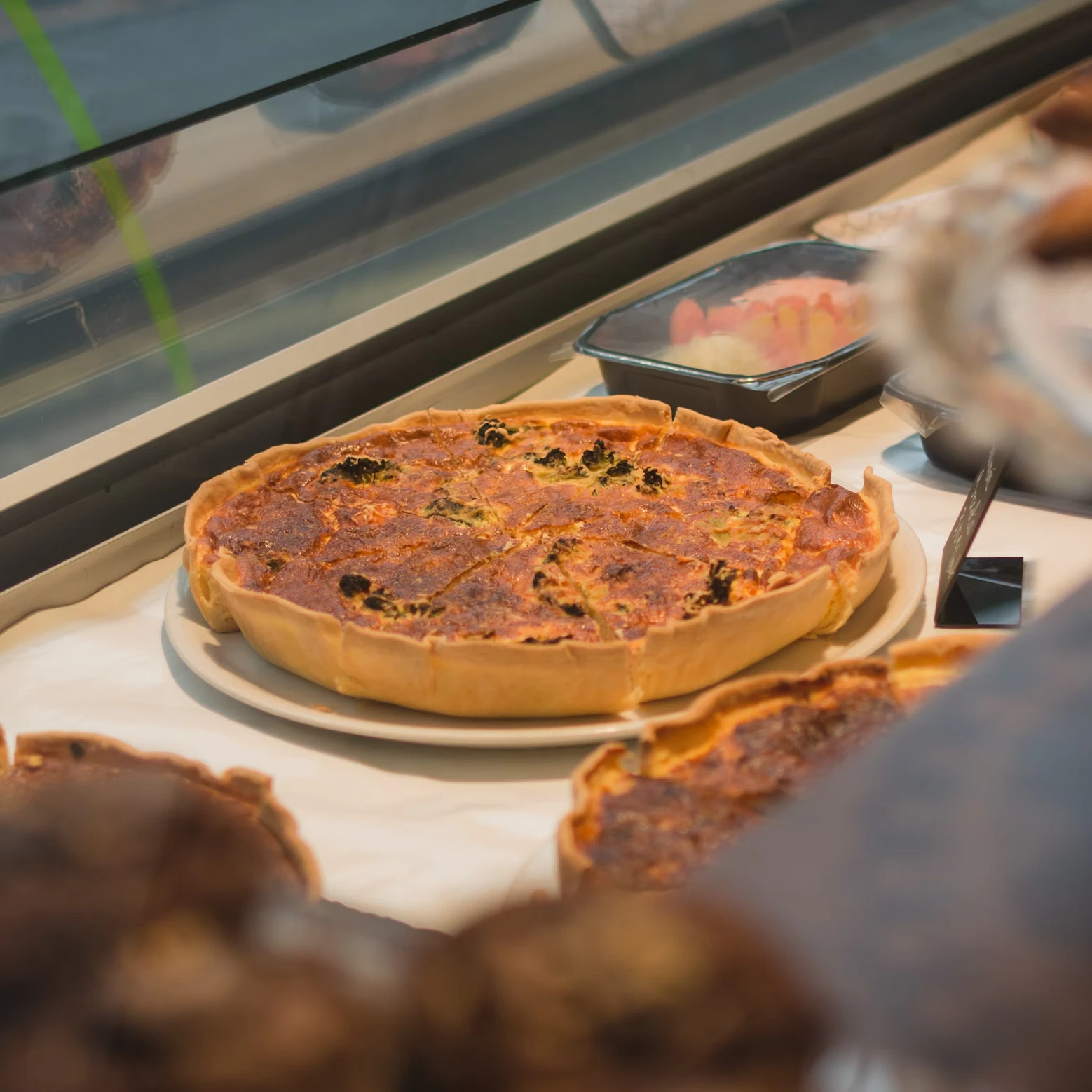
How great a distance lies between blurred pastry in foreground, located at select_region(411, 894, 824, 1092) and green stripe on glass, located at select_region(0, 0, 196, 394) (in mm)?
1631

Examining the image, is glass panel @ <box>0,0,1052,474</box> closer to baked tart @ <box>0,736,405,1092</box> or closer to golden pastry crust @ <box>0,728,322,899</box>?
golden pastry crust @ <box>0,728,322,899</box>

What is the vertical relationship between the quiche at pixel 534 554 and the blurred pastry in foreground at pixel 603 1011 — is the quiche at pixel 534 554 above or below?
below

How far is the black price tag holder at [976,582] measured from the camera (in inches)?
65.0

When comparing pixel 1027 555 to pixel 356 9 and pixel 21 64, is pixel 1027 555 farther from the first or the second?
pixel 21 64

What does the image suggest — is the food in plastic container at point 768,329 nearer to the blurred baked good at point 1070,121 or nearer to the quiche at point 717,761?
the quiche at point 717,761

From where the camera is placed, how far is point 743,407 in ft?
7.73

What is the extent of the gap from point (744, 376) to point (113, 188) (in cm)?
110

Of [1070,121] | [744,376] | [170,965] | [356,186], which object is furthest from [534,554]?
[170,965]

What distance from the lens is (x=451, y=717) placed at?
1.66 metres

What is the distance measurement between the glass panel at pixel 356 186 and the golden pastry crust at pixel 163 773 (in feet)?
2.94

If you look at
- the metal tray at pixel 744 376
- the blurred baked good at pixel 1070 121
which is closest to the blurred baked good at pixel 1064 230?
the blurred baked good at pixel 1070 121

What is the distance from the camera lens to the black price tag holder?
1651 millimetres

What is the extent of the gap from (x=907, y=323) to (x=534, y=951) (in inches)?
15.6

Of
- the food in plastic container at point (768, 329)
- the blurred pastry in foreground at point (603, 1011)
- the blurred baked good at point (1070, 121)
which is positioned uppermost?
the blurred baked good at point (1070, 121)
